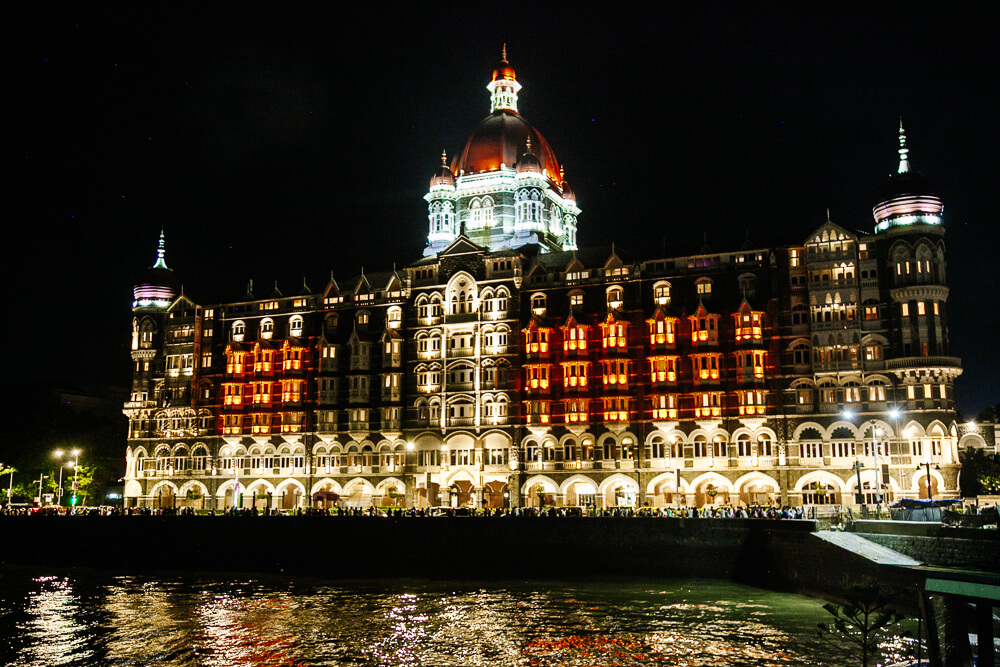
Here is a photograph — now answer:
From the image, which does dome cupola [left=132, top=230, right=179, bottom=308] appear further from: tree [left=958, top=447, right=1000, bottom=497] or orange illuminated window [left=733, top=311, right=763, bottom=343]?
tree [left=958, top=447, right=1000, bottom=497]

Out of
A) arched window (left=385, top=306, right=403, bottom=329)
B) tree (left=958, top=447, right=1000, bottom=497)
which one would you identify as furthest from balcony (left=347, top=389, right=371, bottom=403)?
tree (left=958, top=447, right=1000, bottom=497)

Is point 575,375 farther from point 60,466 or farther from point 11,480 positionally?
point 11,480

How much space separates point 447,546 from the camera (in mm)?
76250

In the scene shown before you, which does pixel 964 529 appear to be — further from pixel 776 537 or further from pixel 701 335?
pixel 701 335

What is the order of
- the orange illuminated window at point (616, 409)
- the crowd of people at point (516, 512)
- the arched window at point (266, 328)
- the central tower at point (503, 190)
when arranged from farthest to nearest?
1. the central tower at point (503, 190)
2. the arched window at point (266, 328)
3. the orange illuminated window at point (616, 409)
4. the crowd of people at point (516, 512)

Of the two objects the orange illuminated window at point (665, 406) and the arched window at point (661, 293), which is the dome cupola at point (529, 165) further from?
the orange illuminated window at point (665, 406)

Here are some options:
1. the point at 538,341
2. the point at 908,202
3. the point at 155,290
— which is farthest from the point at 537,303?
the point at 155,290

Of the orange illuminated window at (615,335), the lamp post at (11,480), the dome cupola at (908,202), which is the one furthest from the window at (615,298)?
the lamp post at (11,480)

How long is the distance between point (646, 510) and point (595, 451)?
14.2 meters

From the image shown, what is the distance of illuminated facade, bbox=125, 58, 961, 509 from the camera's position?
85.8 m

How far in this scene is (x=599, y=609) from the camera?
55.1 m

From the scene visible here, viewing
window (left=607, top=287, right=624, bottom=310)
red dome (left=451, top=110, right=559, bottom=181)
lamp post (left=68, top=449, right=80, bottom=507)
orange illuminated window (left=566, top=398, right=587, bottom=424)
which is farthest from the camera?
red dome (left=451, top=110, right=559, bottom=181)

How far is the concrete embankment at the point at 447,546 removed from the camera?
63656 mm

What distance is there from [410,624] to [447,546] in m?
25.1
